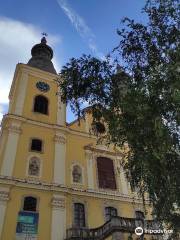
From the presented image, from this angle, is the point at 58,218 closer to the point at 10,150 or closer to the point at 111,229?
the point at 111,229

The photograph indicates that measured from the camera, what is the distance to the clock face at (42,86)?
26875 millimetres

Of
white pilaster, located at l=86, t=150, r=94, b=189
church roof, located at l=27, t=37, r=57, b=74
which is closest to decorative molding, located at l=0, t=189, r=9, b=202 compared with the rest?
white pilaster, located at l=86, t=150, r=94, b=189

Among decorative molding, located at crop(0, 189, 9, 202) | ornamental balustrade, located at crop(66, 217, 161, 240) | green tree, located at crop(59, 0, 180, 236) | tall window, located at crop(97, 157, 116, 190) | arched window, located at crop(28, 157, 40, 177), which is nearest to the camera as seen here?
green tree, located at crop(59, 0, 180, 236)

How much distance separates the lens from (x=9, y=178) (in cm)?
1912

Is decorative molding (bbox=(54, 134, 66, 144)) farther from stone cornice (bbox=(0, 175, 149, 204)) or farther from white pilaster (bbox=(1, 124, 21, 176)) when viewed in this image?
stone cornice (bbox=(0, 175, 149, 204))

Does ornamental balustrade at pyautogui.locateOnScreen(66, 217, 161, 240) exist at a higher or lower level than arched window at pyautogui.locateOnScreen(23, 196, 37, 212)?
lower

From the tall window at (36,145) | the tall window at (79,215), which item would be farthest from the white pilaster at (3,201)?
the tall window at (79,215)

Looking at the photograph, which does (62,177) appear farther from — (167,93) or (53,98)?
(167,93)

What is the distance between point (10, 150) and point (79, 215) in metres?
6.65

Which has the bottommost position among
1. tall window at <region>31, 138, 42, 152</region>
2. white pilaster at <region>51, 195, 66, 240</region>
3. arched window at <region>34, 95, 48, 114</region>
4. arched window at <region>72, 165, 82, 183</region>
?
white pilaster at <region>51, 195, 66, 240</region>

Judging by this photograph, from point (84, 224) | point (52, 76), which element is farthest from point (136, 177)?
point (52, 76)

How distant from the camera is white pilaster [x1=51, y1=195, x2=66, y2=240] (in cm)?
1833

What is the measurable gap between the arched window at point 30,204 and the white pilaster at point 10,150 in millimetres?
2076

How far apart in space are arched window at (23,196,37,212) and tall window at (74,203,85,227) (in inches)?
112
